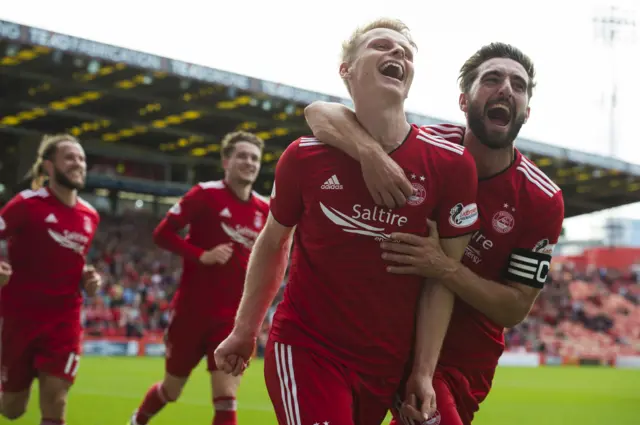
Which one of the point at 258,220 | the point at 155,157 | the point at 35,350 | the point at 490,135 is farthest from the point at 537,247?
the point at 155,157

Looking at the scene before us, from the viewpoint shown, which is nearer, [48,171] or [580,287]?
[48,171]

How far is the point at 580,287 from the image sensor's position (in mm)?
42031

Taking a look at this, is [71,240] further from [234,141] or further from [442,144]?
[442,144]

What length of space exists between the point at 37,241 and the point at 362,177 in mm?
4511

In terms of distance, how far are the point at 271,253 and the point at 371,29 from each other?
0.99 m

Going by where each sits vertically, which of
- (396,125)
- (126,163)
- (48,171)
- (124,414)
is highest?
(126,163)

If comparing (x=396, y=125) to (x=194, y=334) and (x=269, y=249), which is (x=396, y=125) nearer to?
(x=269, y=249)

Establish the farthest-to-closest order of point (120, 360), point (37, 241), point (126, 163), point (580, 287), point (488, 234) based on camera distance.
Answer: point (580, 287), point (126, 163), point (120, 360), point (37, 241), point (488, 234)

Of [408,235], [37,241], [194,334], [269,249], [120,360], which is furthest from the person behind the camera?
[120,360]

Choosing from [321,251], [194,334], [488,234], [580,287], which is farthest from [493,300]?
[580,287]

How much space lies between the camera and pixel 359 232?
11.4ft

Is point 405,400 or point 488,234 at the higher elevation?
point 488,234

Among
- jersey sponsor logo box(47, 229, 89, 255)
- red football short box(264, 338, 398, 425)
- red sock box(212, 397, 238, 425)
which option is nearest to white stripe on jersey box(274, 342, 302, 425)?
red football short box(264, 338, 398, 425)

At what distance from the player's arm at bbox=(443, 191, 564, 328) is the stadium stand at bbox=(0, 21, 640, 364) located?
21.3m
